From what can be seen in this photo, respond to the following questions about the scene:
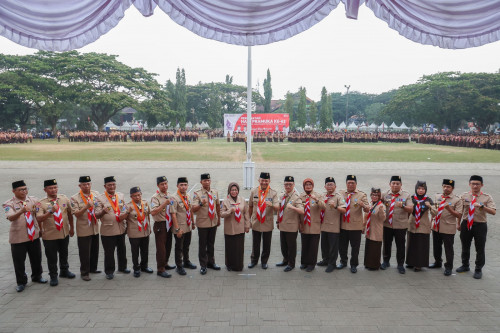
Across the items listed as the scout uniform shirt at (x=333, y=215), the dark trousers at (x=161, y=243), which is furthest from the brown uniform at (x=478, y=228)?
the dark trousers at (x=161, y=243)

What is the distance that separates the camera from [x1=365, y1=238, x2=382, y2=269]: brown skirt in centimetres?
568

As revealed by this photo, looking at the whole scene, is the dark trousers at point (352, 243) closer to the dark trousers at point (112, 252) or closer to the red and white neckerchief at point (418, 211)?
the red and white neckerchief at point (418, 211)

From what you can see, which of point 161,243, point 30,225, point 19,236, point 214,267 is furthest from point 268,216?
point 19,236

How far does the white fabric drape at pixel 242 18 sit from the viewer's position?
149 inches

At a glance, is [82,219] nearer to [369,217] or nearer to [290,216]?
[290,216]

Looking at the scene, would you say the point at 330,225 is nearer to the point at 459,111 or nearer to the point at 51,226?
the point at 51,226

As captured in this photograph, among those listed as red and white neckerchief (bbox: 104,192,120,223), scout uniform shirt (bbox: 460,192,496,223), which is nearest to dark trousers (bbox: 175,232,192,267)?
red and white neckerchief (bbox: 104,192,120,223)

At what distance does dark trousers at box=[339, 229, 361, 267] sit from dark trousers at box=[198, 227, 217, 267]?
2115 mm

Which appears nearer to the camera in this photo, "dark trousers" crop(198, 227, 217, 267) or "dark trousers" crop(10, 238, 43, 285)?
"dark trousers" crop(10, 238, 43, 285)

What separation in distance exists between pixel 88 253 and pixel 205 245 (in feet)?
5.79

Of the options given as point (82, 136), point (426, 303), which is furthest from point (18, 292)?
point (82, 136)

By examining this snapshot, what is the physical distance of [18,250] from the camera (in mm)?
4980

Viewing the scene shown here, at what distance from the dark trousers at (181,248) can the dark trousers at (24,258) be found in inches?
78.2

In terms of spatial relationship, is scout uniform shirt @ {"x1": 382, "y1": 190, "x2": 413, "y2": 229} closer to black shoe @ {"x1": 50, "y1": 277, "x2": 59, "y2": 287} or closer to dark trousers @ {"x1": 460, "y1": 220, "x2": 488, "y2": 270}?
dark trousers @ {"x1": 460, "y1": 220, "x2": 488, "y2": 270}
